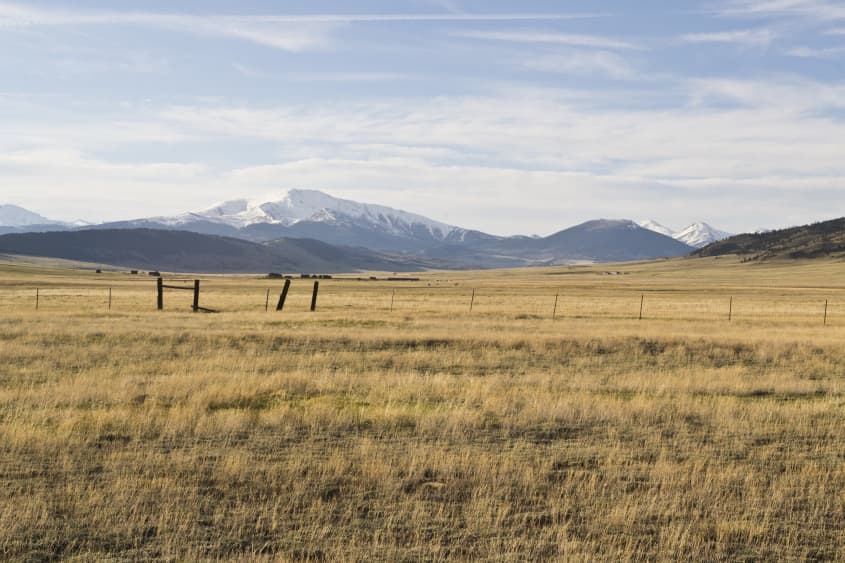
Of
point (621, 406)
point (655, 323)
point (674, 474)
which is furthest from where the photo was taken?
point (655, 323)

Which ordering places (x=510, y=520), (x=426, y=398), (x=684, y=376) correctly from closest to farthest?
(x=510, y=520), (x=426, y=398), (x=684, y=376)

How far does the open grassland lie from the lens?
7988 mm

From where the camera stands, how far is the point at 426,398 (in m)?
16.3

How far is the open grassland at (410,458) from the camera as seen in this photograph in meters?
7.99

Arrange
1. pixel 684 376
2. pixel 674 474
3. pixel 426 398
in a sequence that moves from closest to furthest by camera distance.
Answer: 1. pixel 674 474
2. pixel 426 398
3. pixel 684 376

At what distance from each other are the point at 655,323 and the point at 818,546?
103 feet

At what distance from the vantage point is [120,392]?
15844 mm

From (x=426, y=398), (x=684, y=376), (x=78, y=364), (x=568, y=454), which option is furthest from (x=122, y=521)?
(x=684, y=376)

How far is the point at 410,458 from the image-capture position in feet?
35.7

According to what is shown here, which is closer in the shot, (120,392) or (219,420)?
(219,420)

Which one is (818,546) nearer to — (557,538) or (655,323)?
(557,538)

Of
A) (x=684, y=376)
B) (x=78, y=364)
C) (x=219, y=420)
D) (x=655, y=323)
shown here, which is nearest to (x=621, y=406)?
(x=684, y=376)

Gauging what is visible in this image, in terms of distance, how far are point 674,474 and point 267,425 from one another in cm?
659

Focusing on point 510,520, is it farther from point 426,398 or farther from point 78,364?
point 78,364
